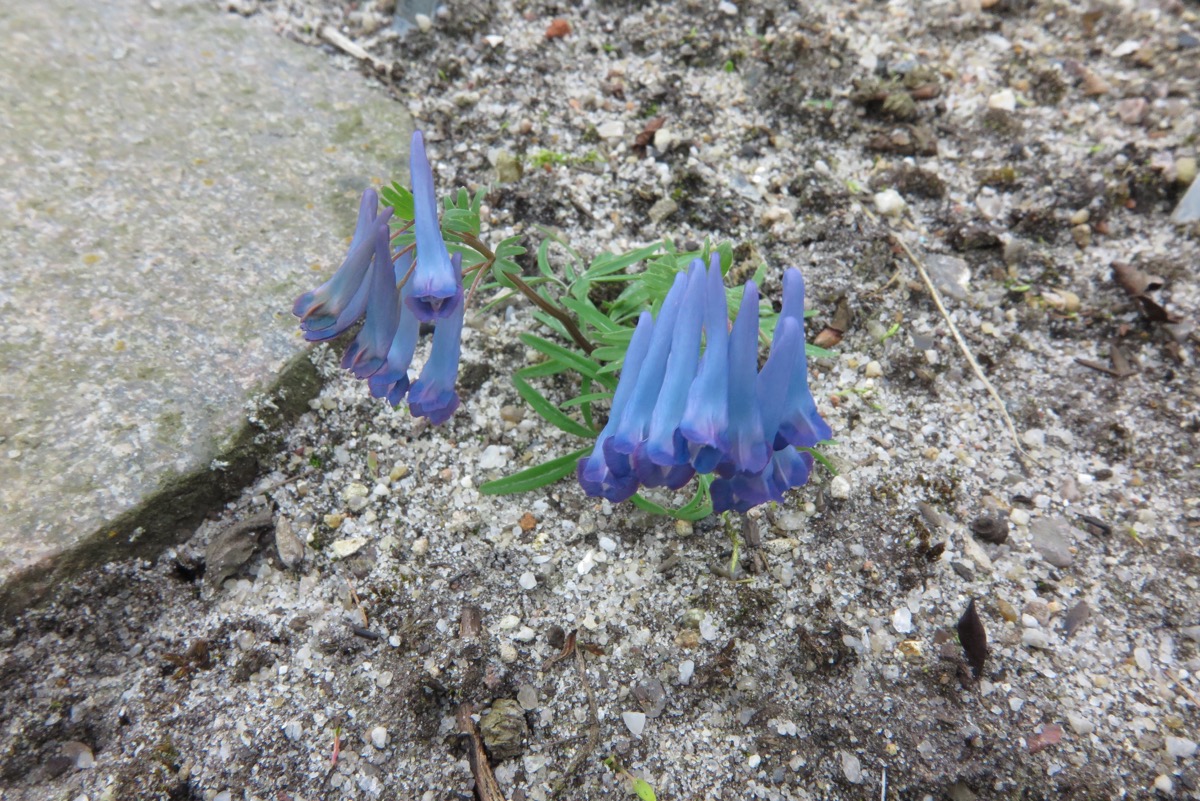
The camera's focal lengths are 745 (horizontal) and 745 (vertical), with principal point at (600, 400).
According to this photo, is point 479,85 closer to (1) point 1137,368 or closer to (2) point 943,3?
(2) point 943,3

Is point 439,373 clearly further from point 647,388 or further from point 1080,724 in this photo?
point 1080,724

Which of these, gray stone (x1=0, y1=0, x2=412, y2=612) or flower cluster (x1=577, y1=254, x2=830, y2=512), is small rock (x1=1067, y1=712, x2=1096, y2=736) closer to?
flower cluster (x1=577, y1=254, x2=830, y2=512)

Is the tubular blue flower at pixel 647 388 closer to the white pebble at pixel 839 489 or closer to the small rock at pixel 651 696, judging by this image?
the small rock at pixel 651 696

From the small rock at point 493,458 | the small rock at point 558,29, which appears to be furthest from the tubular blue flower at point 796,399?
the small rock at point 558,29

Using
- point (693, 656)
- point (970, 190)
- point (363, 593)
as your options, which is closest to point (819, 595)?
point (693, 656)

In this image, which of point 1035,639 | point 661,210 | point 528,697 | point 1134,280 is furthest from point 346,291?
point 1134,280

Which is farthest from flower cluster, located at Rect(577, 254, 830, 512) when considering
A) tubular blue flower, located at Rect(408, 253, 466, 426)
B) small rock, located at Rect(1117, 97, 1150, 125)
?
small rock, located at Rect(1117, 97, 1150, 125)
